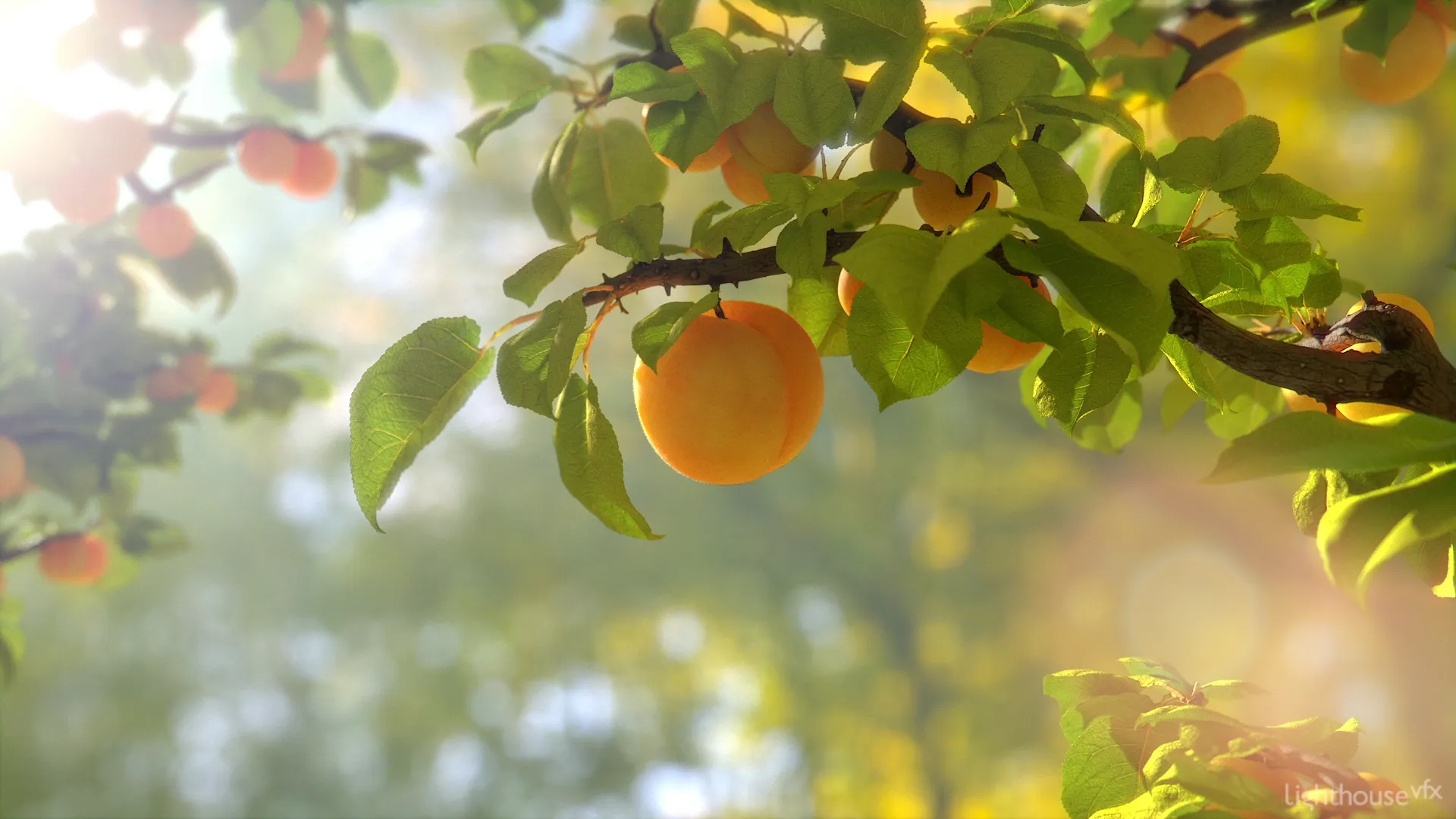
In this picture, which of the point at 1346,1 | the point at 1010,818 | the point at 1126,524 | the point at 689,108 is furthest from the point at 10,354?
the point at 1126,524

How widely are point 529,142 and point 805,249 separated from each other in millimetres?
5578

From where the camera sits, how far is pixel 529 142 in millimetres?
5594

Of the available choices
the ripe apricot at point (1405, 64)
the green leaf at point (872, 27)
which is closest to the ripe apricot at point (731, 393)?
the green leaf at point (872, 27)

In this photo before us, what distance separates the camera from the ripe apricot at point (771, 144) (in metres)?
0.44

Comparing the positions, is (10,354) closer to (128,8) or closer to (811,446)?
(128,8)

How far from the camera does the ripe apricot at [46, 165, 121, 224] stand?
0.94m

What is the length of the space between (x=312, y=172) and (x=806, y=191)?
33.4 inches

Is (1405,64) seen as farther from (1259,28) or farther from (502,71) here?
(502,71)

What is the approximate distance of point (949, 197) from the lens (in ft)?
1.33

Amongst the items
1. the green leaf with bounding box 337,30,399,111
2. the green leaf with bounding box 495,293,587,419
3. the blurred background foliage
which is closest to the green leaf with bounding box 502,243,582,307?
the green leaf with bounding box 495,293,587,419

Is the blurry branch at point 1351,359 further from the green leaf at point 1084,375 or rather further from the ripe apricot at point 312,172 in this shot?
the ripe apricot at point 312,172

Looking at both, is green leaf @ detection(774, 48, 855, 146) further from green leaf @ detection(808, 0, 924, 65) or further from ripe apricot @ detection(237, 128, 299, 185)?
ripe apricot @ detection(237, 128, 299, 185)

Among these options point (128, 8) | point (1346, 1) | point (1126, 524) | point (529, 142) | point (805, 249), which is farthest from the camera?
point (529, 142)

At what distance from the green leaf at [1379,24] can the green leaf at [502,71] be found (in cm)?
49
